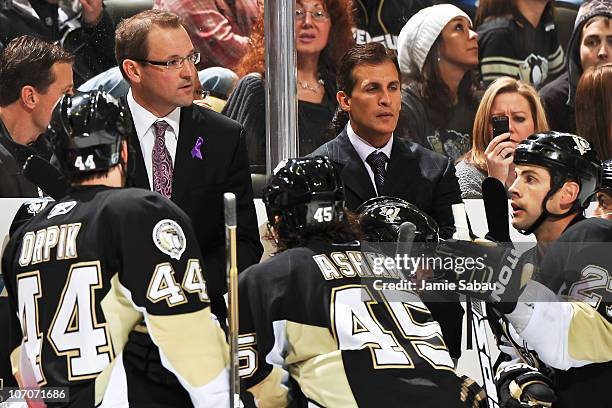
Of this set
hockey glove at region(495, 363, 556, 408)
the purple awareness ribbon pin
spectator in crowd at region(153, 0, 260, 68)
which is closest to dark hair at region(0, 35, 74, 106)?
spectator in crowd at region(153, 0, 260, 68)

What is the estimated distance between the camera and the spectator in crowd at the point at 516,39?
4.40 m

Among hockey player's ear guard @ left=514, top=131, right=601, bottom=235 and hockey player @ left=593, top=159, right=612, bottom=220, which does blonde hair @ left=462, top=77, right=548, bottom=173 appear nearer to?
hockey player @ left=593, top=159, right=612, bottom=220

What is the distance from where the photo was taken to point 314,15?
13.9 ft

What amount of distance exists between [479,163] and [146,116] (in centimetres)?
159

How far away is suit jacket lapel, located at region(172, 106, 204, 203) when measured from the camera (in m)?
3.44

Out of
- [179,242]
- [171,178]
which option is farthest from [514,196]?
[179,242]

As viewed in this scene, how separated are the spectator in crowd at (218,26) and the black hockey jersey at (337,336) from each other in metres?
1.67

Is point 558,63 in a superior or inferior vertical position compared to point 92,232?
superior

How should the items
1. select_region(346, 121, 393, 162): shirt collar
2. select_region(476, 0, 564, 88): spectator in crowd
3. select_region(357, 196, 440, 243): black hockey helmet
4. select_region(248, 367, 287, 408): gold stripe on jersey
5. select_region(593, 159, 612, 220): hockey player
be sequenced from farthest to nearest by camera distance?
1. select_region(476, 0, 564, 88): spectator in crowd
2. select_region(346, 121, 393, 162): shirt collar
3. select_region(593, 159, 612, 220): hockey player
4. select_region(357, 196, 440, 243): black hockey helmet
5. select_region(248, 367, 287, 408): gold stripe on jersey

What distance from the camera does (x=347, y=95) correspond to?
4.10 m

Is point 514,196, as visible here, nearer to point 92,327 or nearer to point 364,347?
point 364,347

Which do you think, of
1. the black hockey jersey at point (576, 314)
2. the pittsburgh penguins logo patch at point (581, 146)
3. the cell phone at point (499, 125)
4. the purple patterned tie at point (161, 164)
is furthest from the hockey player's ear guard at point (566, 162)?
the purple patterned tie at point (161, 164)

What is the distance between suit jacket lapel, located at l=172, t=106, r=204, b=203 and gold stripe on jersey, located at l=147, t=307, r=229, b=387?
1.06 m

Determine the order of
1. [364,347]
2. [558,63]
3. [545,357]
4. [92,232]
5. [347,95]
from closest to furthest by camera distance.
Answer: [92,232] < [364,347] < [545,357] < [347,95] < [558,63]
